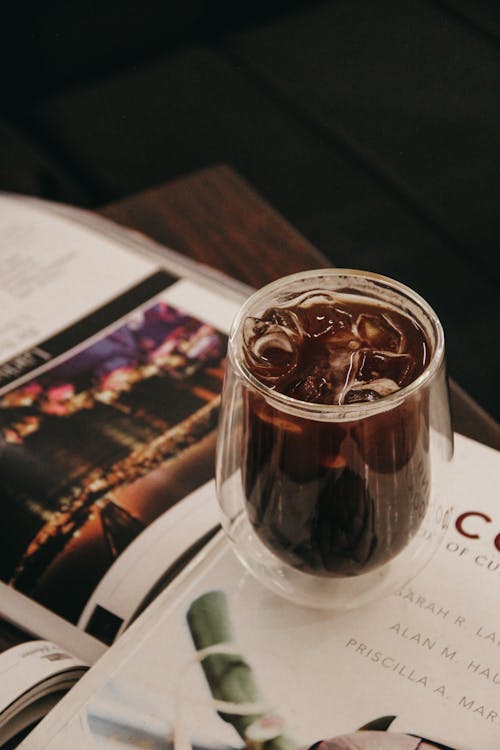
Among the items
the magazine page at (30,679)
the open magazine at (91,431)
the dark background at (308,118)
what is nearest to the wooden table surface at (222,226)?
the open magazine at (91,431)

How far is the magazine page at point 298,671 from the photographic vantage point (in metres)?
0.36

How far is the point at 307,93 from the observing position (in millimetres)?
1124

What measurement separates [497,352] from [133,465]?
0.47m

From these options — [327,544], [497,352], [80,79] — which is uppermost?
[327,544]

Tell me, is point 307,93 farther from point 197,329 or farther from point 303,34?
point 197,329

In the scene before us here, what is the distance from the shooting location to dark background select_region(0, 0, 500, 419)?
866mm

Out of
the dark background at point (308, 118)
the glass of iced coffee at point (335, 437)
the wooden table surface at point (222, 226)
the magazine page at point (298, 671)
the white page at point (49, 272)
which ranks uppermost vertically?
the glass of iced coffee at point (335, 437)

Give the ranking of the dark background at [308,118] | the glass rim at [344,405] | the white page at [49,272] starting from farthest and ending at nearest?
the dark background at [308,118] → the white page at [49,272] → the glass rim at [344,405]

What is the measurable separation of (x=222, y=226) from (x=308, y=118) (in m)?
0.45

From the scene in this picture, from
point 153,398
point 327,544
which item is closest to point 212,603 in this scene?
point 327,544

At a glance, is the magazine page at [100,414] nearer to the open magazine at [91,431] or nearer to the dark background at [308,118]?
the open magazine at [91,431]

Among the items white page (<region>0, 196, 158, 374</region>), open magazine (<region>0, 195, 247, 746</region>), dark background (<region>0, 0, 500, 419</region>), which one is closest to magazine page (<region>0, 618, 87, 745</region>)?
open magazine (<region>0, 195, 247, 746</region>)

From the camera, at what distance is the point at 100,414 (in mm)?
546

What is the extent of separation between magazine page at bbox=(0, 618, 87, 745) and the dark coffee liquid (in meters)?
0.11
